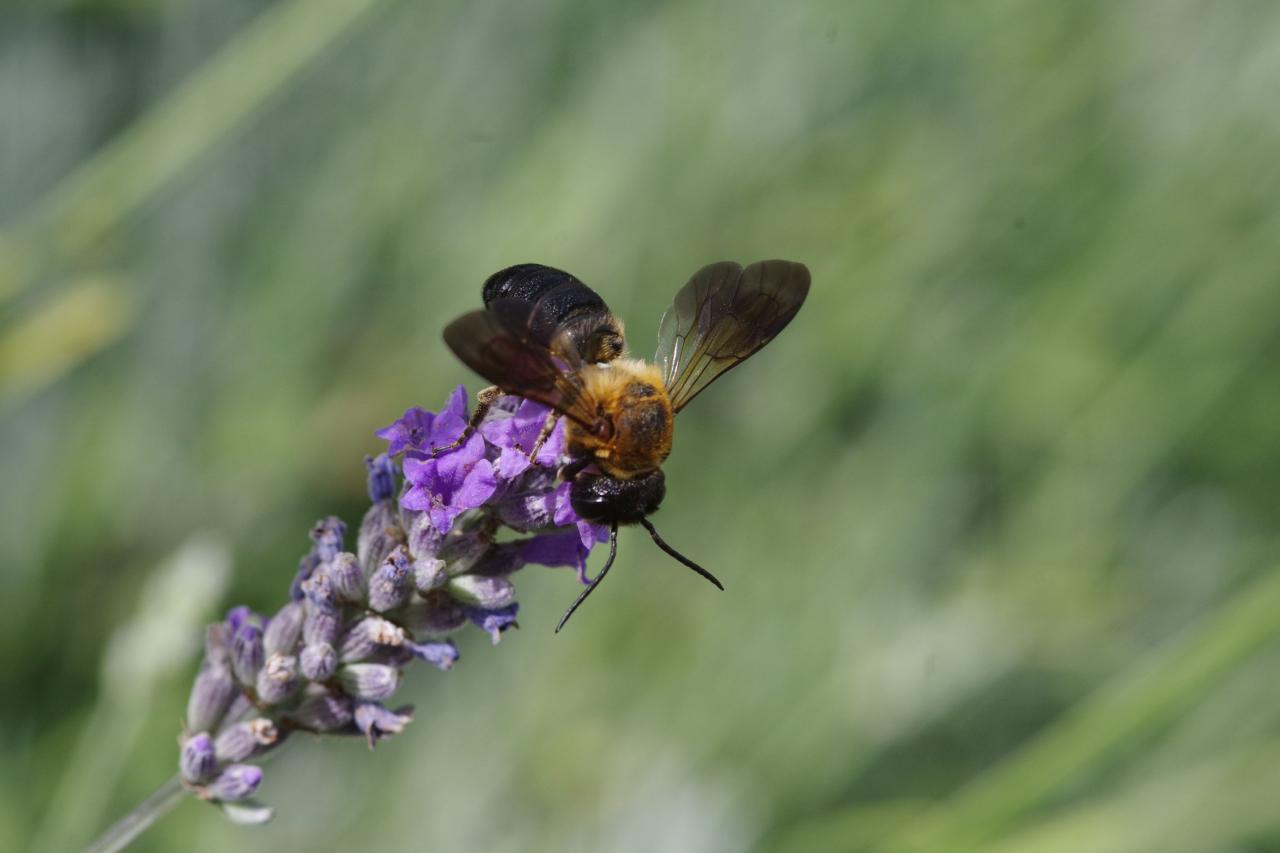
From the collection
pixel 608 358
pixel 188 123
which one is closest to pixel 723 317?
pixel 608 358

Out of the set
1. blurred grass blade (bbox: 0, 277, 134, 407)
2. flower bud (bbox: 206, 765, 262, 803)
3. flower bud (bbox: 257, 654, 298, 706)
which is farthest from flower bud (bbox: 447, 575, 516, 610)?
blurred grass blade (bbox: 0, 277, 134, 407)

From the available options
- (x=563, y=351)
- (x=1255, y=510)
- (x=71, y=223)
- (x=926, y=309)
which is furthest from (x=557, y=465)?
(x=1255, y=510)

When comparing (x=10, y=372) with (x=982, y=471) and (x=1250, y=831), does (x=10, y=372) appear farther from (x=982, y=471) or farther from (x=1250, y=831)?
(x=1250, y=831)

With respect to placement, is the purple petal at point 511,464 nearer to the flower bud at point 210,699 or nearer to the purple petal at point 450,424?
the purple petal at point 450,424

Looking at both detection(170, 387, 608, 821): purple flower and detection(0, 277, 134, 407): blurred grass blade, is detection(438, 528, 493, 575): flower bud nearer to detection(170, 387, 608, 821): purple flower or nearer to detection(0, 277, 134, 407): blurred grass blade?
detection(170, 387, 608, 821): purple flower

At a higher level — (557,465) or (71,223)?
(71,223)

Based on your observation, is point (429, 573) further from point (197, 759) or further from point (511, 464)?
point (197, 759)

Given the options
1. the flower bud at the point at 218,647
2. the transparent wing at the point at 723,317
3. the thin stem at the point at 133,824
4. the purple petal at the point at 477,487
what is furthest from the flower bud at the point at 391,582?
the transparent wing at the point at 723,317
